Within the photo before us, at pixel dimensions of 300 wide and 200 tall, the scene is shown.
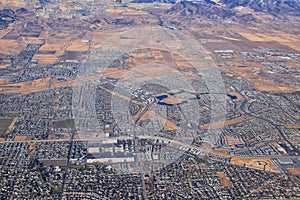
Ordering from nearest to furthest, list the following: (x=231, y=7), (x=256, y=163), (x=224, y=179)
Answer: (x=224, y=179) < (x=256, y=163) < (x=231, y=7)

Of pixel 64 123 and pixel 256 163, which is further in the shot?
pixel 64 123

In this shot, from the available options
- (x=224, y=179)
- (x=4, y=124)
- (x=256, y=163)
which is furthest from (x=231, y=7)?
(x=224, y=179)

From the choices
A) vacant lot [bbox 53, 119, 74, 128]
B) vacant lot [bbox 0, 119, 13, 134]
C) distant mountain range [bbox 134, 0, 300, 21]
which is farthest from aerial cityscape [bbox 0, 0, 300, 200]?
distant mountain range [bbox 134, 0, 300, 21]

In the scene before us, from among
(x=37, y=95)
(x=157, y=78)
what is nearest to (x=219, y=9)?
(x=157, y=78)

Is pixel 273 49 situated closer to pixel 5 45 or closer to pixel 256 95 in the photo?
pixel 256 95

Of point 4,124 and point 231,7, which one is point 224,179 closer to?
point 4,124

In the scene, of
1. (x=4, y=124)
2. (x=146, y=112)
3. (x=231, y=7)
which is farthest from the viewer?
(x=231, y=7)

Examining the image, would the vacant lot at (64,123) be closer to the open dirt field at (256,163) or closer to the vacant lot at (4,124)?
the vacant lot at (4,124)

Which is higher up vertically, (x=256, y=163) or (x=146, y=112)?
(x=146, y=112)

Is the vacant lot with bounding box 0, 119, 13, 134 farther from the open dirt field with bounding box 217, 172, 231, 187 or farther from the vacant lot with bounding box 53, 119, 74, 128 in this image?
the open dirt field with bounding box 217, 172, 231, 187

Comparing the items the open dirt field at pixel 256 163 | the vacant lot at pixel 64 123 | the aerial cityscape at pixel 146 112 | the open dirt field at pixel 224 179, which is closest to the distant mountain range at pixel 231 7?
the aerial cityscape at pixel 146 112
